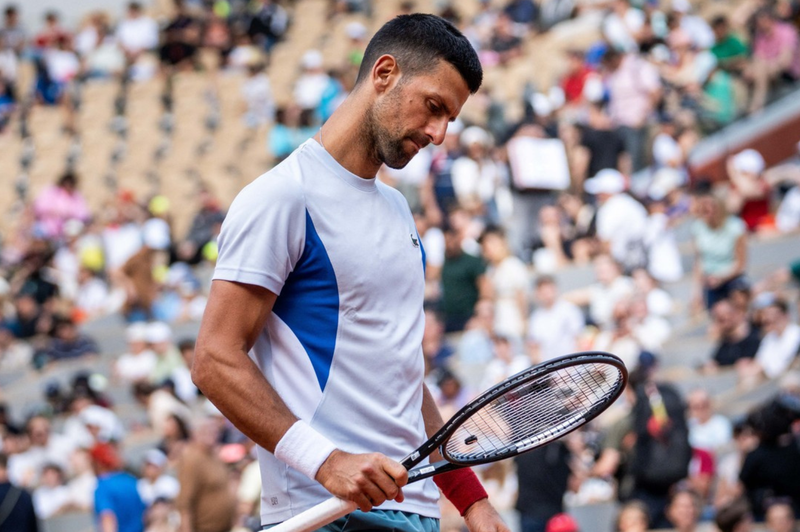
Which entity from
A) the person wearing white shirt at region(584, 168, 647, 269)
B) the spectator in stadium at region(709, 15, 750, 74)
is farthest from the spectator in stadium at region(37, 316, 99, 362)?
the spectator in stadium at region(709, 15, 750, 74)

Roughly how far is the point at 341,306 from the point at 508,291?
8827 mm

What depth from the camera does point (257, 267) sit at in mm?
3043

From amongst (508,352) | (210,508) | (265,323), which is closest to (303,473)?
(265,323)

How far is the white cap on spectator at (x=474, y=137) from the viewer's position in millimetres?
13758

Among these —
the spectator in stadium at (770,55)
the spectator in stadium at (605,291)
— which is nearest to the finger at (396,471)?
the spectator in stadium at (605,291)

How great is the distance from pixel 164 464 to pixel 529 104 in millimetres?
5755

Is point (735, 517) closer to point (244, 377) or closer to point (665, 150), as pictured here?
point (244, 377)

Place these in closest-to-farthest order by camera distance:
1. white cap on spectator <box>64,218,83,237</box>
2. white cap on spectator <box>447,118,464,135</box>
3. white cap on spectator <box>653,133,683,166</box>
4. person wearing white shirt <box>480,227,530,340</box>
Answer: person wearing white shirt <box>480,227,530,340</box> → white cap on spectator <box>653,133,683,166</box> → white cap on spectator <box>447,118,464,135</box> → white cap on spectator <box>64,218,83,237</box>

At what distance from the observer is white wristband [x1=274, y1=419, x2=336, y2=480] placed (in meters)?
2.98

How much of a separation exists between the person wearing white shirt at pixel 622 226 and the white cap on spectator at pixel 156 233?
19.5 ft

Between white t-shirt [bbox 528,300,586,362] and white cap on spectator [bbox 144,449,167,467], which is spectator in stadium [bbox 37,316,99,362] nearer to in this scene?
white cap on spectator [bbox 144,449,167,467]

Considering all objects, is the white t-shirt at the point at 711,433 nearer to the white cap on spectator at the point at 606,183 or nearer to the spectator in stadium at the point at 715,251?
the spectator in stadium at the point at 715,251

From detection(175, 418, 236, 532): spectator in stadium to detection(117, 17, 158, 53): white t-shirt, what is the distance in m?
12.4

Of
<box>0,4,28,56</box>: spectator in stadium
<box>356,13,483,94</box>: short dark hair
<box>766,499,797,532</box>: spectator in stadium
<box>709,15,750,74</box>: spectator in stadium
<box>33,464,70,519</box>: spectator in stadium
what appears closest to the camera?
<box>356,13,483,94</box>: short dark hair
